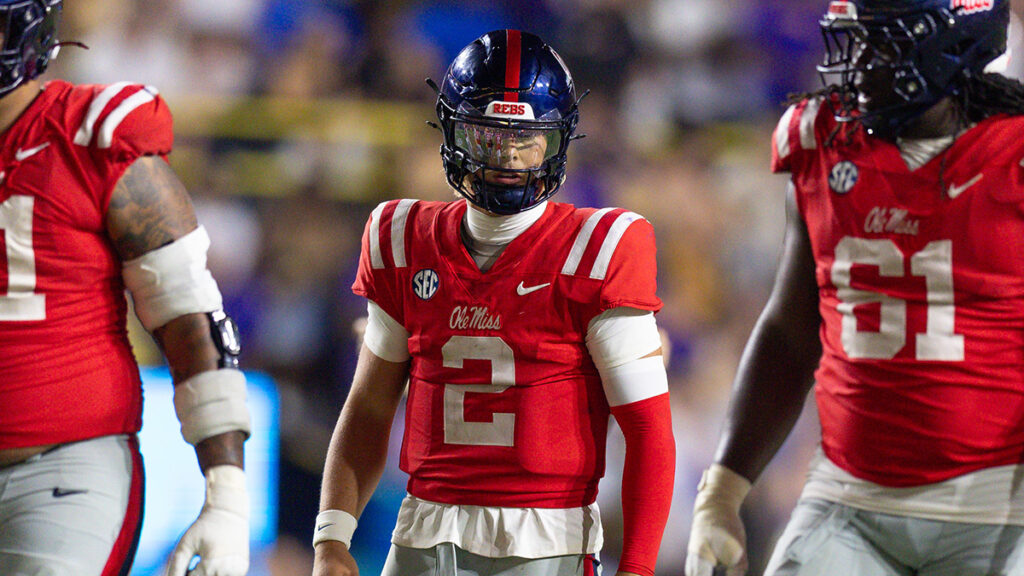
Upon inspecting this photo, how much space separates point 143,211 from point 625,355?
0.87 meters

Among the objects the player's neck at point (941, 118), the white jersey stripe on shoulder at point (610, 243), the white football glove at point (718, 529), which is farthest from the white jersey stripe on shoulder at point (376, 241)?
the player's neck at point (941, 118)

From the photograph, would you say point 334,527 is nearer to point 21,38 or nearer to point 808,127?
point 21,38

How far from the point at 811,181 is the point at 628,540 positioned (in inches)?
35.5

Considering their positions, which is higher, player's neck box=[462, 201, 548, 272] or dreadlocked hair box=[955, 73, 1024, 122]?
dreadlocked hair box=[955, 73, 1024, 122]

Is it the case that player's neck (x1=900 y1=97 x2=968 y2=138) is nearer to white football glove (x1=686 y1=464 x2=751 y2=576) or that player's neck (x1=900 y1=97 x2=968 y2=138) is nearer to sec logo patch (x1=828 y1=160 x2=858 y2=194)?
sec logo patch (x1=828 y1=160 x2=858 y2=194)

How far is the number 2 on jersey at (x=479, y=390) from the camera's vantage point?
194cm

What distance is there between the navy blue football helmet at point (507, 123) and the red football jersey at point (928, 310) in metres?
0.64

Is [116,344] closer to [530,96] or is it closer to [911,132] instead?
[530,96]

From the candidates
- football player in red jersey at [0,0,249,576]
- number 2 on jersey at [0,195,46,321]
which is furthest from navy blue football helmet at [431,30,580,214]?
number 2 on jersey at [0,195,46,321]

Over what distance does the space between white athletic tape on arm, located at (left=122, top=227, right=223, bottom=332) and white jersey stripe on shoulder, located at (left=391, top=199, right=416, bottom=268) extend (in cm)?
34

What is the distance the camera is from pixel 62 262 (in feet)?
6.50

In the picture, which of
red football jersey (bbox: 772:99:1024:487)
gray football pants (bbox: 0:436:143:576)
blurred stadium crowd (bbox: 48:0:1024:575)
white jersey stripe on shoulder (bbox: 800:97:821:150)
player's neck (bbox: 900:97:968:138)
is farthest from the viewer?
blurred stadium crowd (bbox: 48:0:1024:575)

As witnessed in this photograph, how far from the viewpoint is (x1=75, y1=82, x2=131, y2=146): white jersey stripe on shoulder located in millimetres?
1986

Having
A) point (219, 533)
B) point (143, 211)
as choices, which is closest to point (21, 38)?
point (143, 211)
